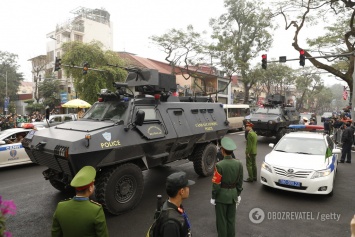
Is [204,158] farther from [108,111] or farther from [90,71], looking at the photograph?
[90,71]

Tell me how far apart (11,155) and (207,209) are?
708cm

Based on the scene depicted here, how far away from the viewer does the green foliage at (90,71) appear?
75.5 ft

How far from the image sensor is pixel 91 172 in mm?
2525

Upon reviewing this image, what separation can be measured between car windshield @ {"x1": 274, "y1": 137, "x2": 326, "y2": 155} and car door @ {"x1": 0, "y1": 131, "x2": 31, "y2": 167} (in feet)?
27.8

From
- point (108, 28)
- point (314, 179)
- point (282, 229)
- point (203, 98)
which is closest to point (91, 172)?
point (282, 229)

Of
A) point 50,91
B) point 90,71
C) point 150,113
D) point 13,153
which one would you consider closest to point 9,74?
point 50,91

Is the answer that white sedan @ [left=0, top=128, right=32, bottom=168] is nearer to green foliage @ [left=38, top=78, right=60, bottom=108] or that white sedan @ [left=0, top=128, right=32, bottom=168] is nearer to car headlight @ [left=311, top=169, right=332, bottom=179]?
car headlight @ [left=311, top=169, right=332, bottom=179]

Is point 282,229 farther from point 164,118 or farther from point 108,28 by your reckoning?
point 108,28

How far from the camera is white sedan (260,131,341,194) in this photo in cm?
586

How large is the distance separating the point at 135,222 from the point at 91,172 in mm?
2710

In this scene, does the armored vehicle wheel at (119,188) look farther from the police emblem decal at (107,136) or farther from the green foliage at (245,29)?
the green foliage at (245,29)

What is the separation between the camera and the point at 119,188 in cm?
514

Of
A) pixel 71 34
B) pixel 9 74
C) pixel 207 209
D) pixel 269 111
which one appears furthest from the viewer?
pixel 9 74

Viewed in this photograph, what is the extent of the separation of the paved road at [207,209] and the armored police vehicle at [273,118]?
687 centimetres
